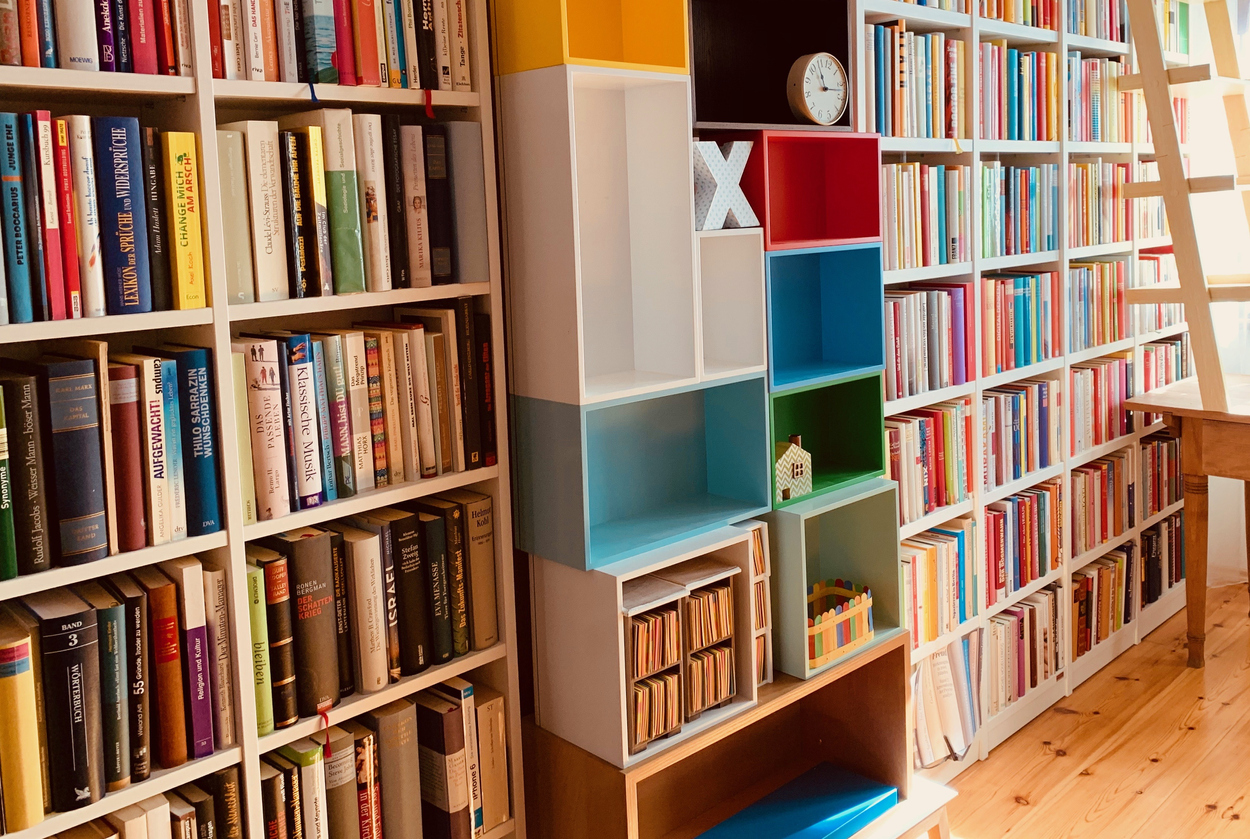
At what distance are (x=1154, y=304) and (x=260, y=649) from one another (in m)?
3.13

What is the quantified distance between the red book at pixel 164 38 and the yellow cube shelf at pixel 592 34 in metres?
0.52

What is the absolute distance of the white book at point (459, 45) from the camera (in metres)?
1.66

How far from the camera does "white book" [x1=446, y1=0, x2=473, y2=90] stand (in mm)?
1657

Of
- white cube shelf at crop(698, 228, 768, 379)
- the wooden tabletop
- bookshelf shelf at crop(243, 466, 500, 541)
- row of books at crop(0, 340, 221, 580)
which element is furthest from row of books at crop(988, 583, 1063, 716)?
row of books at crop(0, 340, 221, 580)

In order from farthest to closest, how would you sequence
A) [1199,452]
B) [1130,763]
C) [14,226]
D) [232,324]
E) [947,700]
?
[1199,452], [1130,763], [947,700], [232,324], [14,226]

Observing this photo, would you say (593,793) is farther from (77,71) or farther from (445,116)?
(77,71)

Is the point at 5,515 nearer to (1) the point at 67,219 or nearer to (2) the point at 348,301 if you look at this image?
(1) the point at 67,219

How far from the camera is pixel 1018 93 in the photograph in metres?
2.88

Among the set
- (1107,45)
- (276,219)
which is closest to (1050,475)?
(1107,45)

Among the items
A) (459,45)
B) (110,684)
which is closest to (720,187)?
(459,45)

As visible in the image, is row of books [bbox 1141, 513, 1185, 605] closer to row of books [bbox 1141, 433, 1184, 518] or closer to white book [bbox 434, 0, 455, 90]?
row of books [bbox 1141, 433, 1184, 518]

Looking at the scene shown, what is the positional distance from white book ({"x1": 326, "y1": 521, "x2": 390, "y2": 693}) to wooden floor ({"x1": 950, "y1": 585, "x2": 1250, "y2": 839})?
1567 mm

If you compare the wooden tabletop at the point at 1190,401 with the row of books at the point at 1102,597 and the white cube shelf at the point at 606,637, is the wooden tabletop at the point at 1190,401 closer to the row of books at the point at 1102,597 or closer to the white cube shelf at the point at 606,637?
the row of books at the point at 1102,597

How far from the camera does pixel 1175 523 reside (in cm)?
382
